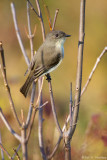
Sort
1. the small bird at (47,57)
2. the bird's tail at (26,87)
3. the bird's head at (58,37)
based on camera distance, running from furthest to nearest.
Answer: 1. the bird's head at (58,37)
2. the small bird at (47,57)
3. the bird's tail at (26,87)

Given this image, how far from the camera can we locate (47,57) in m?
2.95

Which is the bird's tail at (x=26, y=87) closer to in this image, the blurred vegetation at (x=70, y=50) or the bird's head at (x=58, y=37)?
the bird's head at (x=58, y=37)

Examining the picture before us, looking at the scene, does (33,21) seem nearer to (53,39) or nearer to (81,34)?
(53,39)

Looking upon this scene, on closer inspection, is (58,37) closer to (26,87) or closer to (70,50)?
(26,87)

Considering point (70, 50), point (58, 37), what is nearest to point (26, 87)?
point (58, 37)

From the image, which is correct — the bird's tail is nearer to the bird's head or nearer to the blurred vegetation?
the bird's head

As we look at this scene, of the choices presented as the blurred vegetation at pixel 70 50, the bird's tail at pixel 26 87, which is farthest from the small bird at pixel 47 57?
the blurred vegetation at pixel 70 50

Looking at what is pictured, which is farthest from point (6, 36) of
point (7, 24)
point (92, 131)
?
point (92, 131)

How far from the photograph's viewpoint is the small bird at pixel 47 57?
264 cm

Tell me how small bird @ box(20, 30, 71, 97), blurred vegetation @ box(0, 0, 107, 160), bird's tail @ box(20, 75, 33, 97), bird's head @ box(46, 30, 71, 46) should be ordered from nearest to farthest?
bird's tail @ box(20, 75, 33, 97) → small bird @ box(20, 30, 71, 97) → bird's head @ box(46, 30, 71, 46) → blurred vegetation @ box(0, 0, 107, 160)

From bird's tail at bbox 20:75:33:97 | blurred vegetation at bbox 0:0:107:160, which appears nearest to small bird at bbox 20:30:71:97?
bird's tail at bbox 20:75:33:97

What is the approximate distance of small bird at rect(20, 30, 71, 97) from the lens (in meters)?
2.64

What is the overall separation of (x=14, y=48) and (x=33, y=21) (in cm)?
63

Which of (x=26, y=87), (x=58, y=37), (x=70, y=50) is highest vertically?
(x=58, y=37)
